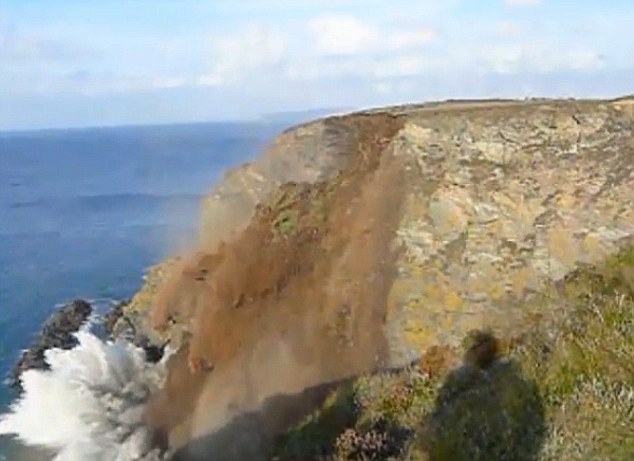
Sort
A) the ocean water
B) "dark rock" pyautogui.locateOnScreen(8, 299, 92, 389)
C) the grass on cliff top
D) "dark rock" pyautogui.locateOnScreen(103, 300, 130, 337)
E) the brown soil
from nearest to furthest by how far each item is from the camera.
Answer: the grass on cliff top, the brown soil, "dark rock" pyautogui.locateOnScreen(8, 299, 92, 389), "dark rock" pyautogui.locateOnScreen(103, 300, 130, 337), the ocean water

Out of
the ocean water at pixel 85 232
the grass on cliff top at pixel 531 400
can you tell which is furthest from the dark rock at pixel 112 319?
the grass on cliff top at pixel 531 400

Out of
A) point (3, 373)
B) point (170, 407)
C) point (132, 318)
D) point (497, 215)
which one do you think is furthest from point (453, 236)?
point (3, 373)

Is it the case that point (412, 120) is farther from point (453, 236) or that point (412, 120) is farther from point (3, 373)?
point (3, 373)

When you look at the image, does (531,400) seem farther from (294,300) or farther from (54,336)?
(54,336)

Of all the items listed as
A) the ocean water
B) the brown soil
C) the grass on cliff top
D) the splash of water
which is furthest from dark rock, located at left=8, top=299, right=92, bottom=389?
the grass on cliff top

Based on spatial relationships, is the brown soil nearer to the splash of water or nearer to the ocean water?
the splash of water

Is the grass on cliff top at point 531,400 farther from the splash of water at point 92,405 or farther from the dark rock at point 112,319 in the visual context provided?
the dark rock at point 112,319
